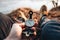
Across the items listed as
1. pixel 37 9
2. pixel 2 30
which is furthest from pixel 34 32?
pixel 37 9

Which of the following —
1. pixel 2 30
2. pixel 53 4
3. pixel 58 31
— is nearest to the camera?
pixel 58 31

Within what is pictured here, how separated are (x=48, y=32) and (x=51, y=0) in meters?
1.52

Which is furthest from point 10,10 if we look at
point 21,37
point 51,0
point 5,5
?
point 21,37

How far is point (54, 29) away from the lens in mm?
930

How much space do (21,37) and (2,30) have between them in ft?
1.33

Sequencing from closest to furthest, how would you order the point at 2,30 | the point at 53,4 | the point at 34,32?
the point at 34,32, the point at 2,30, the point at 53,4

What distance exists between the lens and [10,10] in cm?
241

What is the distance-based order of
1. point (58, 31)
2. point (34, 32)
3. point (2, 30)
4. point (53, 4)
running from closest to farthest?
point (58, 31) < point (34, 32) < point (2, 30) < point (53, 4)

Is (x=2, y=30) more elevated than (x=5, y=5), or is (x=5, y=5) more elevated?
(x=5, y=5)

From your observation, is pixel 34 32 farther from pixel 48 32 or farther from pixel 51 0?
Result: pixel 51 0

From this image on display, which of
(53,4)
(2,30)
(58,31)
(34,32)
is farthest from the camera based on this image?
(53,4)

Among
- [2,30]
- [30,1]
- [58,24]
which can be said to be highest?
[30,1]

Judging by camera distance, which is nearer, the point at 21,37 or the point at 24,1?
the point at 21,37

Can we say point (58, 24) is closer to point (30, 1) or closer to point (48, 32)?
point (48, 32)
